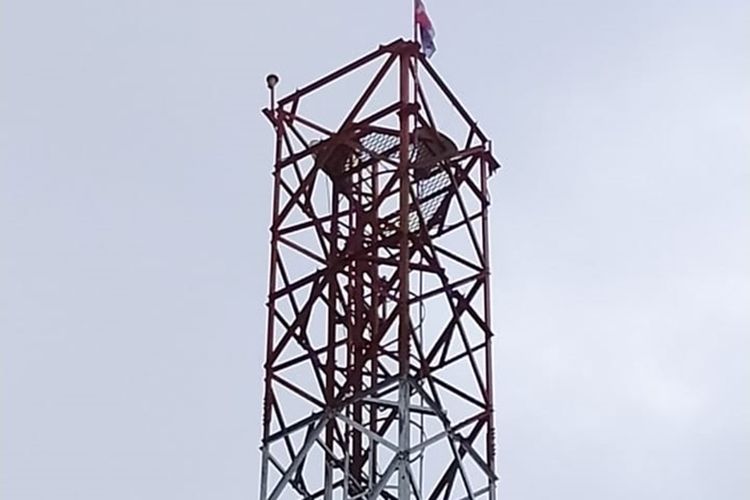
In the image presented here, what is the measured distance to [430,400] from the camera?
3150cm

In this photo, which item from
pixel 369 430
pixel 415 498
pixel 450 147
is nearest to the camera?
pixel 415 498

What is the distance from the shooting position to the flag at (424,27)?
3478cm

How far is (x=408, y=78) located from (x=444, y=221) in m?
3.10

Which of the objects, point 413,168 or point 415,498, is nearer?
point 415,498

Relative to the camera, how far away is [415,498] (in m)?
30.1

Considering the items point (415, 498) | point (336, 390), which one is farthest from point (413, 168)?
point (415, 498)

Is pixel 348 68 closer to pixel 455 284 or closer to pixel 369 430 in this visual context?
pixel 455 284

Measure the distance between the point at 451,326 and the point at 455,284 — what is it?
3.19 feet

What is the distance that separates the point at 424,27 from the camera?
3500cm

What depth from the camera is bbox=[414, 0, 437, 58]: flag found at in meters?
34.8

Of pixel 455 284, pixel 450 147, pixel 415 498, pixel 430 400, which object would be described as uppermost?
pixel 450 147

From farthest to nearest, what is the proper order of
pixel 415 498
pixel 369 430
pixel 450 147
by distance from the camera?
pixel 450 147 < pixel 369 430 < pixel 415 498

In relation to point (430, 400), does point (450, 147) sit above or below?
above

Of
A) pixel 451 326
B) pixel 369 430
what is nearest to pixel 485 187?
pixel 451 326
